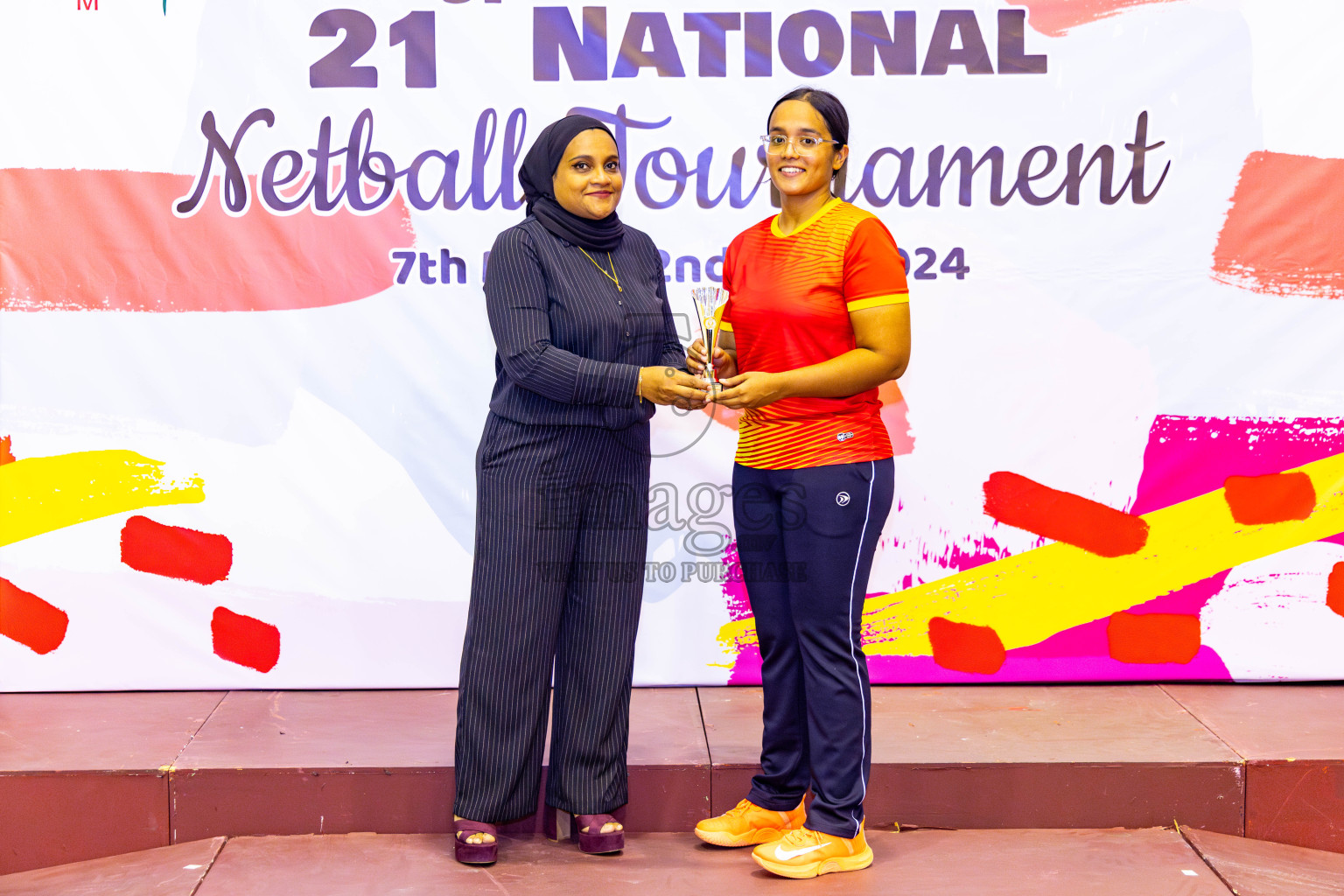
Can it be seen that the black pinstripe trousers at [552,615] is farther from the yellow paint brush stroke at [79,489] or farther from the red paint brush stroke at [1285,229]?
the red paint brush stroke at [1285,229]

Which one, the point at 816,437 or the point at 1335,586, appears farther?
the point at 1335,586

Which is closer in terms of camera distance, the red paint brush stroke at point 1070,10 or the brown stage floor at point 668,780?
the brown stage floor at point 668,780

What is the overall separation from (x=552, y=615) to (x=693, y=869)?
61 cm

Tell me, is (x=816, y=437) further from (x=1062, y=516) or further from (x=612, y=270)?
(x=1062, y=516)

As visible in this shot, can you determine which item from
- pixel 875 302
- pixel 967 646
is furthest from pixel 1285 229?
pixel 875 302

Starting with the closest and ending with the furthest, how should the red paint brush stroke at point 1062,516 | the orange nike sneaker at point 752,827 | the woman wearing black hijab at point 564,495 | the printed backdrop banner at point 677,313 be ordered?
the woman wearing black hijab at point 564,495, the orange nike sneaker at point 752,827, the printed backdrop banner at point 677,313, the red paint brush stroke at point 1062,516

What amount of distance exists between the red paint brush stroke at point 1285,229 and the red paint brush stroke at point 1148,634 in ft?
3.10

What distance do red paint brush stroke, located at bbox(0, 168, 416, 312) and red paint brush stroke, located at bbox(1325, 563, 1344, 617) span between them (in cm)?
272

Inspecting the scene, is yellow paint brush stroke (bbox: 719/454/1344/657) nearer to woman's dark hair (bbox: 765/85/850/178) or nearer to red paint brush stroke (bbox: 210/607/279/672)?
red paint brush stroke (bbox: 210/607/279/672)

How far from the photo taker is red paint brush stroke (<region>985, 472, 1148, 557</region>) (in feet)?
11.2

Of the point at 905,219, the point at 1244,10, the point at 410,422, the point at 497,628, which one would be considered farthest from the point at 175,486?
the point at 1244,10

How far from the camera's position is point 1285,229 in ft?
11.0

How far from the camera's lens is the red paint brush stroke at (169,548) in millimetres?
3359

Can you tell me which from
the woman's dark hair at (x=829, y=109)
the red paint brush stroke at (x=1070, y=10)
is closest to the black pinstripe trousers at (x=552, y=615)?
the woman's dark hair at (x=829, y=109)
